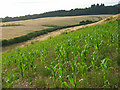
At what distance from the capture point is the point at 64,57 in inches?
290

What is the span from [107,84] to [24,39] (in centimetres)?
3308

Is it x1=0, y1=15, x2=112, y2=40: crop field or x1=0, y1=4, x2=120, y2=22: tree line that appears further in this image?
x1=0, y1=4, x2=120, y2=22: tree line

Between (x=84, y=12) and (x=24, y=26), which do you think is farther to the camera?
(x=84, y=12)

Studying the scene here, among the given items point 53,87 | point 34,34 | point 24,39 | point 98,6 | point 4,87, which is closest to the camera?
point 53,87

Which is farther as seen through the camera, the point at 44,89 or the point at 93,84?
the point at 44,89

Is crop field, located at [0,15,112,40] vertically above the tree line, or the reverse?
the tree line

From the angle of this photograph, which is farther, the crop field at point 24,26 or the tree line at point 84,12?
the tree line at point 84,12

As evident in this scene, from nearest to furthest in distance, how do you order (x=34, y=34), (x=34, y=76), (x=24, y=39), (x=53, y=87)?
(x=53, y=87) < (x=34, y=76) < (x=24, y=39) < (x=34, y=34)

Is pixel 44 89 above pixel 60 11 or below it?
below

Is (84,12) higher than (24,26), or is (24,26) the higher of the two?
(84,12)

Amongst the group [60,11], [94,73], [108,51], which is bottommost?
[94,73]

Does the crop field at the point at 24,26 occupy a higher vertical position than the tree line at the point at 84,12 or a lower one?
lower

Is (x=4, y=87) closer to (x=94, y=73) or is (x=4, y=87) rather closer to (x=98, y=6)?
(x=94, y=73)

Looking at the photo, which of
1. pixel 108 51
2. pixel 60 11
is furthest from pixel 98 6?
pixel 108 51
